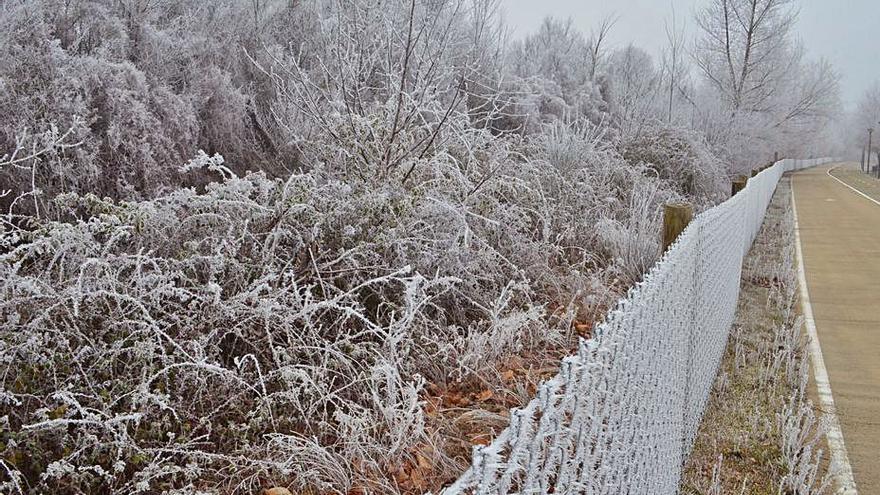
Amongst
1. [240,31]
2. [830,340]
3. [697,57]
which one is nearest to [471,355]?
[830,340]

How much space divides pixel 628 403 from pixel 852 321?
5758mm

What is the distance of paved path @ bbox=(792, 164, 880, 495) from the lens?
13.4 ft

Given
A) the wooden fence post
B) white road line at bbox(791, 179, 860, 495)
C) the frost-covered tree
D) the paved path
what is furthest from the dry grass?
the frost-covered tree

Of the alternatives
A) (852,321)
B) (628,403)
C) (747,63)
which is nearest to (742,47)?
(747,63)

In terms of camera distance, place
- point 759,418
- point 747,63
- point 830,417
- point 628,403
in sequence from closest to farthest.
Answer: point 628,403
point 759,418
point 830,417
point 747,63

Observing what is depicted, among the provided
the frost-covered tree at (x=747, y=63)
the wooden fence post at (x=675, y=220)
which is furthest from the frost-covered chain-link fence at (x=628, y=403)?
the frost-covered tree at (x=747, y=63)

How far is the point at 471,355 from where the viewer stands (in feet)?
11.2

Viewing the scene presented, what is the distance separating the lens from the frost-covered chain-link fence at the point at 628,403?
A: 135 centimetres

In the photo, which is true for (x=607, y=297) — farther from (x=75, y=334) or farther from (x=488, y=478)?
(x=488, y=478)

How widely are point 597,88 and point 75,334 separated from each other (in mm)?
16651

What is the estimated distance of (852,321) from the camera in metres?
6.71

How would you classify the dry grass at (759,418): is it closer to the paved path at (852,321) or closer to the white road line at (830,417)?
the white road line at (830,417)

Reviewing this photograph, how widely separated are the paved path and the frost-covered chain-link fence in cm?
91

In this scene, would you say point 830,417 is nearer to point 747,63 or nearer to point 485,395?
point 485,395
